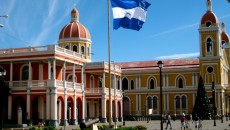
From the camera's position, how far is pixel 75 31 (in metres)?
67.2

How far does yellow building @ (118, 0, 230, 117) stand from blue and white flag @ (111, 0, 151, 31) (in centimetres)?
5045

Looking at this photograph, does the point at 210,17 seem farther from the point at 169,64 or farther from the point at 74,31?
the point at 74,31

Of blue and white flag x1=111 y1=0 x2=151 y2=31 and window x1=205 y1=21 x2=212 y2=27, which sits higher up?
window x1=205 y1=21 x2=212 y2=27

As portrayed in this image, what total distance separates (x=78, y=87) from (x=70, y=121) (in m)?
4.92

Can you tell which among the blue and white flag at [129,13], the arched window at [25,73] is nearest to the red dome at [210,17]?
the arched window at [25,73]

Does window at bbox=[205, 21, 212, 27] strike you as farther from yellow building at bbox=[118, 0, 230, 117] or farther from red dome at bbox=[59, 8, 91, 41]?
red dome at bbox=[59, 8, 91, 41]

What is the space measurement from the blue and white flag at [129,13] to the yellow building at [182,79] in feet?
166

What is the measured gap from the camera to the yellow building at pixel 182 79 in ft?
250

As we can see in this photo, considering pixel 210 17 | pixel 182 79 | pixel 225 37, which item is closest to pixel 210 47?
pixel 210 17

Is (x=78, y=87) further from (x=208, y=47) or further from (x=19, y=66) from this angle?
(x=208, y=47)

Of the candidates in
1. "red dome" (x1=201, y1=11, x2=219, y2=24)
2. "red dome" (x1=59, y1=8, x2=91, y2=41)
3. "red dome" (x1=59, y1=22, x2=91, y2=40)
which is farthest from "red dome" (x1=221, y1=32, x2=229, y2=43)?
"red dome" (x1=59, y1=22, x2=91, y2=40)

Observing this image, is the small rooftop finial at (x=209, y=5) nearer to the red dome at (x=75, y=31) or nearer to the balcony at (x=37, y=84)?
the red dome at (x=75, y=31)

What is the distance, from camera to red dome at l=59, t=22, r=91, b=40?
67.1 m

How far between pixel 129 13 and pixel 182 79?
54.7 m
